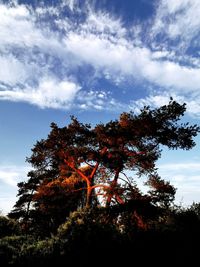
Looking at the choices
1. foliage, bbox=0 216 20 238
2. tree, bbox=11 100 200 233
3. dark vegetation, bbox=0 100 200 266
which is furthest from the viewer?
foliage, bbox=0 216 20 238

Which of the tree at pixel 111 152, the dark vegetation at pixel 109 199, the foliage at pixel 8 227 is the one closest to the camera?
the dark vegetation at pixel 109 199

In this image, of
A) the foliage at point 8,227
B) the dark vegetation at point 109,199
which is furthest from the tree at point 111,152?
the foliage at point 8,227

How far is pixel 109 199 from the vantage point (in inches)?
760

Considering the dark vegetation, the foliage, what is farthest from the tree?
the foliage

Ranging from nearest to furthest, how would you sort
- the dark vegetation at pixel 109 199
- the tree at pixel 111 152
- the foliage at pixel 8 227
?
1. the dark vegetation at pixel 109 199
2. the tree at pixel 111 152
3. the foliage at pixel 8 227

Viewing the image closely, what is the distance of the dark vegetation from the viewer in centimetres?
1285

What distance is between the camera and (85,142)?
20984mm

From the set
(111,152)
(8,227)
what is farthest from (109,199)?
(8,227)

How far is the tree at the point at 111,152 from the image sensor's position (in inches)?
757

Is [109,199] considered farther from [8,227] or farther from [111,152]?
[8,227]

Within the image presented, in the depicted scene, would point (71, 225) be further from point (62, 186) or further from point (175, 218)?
point (175, 218)

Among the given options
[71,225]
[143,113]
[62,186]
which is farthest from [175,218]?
[62,186]

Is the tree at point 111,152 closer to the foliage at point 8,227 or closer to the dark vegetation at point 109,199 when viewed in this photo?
the dark vegetation at point 109,199

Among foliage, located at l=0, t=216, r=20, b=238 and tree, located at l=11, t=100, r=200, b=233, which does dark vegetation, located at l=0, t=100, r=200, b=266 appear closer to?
tree, located at l=11, t=100, r=200, b=233
